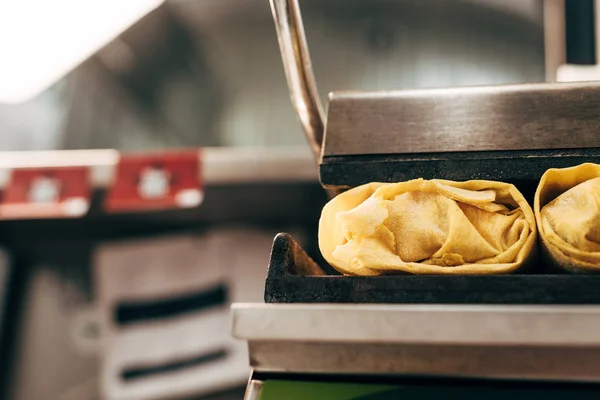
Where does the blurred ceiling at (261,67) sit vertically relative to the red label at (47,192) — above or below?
above

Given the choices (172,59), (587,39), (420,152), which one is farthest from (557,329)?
(172,59)

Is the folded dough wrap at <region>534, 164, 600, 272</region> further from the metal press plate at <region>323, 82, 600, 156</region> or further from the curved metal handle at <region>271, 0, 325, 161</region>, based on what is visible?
the curved metal handle at <region>271, 0, 325, 161</region>

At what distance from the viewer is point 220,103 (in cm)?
284

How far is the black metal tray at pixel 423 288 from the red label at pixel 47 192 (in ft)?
4.89

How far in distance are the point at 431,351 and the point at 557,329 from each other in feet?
0.41

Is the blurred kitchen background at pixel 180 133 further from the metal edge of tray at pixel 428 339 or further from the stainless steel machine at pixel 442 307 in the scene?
the metal edge of tray at pixel 428 339

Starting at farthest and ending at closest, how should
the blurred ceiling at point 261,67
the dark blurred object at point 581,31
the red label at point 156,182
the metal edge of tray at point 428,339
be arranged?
the blurred ceiling at point 261,67
the red label at point 156,182
the dark blurred object at point 581,31
the metal edge of tray at point 428,339

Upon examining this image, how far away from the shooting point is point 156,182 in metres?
1.93

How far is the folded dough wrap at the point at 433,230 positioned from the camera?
642 mm

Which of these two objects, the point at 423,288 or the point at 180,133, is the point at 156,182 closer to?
the point at 180,133

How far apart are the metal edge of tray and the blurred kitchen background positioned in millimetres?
1234

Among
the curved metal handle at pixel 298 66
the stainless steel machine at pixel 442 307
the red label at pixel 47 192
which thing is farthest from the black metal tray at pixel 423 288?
the red label at pixel 47 192

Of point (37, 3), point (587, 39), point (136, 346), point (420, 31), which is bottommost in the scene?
point (136, 346)

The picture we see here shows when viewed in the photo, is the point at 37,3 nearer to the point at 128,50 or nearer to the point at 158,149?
the point at 158,149
